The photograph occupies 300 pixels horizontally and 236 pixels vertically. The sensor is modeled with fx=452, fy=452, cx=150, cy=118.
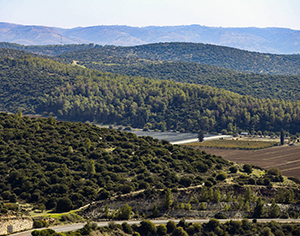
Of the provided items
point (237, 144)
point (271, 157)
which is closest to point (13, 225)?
point (271, 157)

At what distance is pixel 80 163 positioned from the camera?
7825 centimetres

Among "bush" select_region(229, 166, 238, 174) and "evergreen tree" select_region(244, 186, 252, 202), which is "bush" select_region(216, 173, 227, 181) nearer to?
"bush" select_region(229, 166, 238, 174)

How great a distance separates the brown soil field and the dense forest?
2812 centimetres

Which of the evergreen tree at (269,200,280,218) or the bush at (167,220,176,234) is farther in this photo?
the evergreen tree at (269,200,280,218)

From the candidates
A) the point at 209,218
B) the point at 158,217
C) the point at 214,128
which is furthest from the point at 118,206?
the point at 214,128

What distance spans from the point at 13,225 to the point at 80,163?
28212mm

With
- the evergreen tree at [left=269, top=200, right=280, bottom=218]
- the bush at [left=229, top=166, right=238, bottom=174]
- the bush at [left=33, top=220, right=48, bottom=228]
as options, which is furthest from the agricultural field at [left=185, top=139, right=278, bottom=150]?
the bush at [left=33, top=220, right=48, bottom=228]

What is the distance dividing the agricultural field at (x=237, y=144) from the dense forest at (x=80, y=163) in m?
46.9

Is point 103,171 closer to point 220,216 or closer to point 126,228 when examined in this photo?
point 126,228

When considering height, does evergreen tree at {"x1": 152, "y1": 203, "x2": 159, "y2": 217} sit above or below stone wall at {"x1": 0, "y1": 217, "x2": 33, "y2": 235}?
below

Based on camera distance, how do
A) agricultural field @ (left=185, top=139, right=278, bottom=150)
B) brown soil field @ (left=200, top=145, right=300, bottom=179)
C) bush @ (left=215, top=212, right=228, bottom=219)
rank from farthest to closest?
agricultural field @ (left=185, top=139, right=278, bottom=150), brown soil field @ (left=200, top=145, right=300, bottom=179), bush @ (left=215, top=212, right=228, bottom=219)

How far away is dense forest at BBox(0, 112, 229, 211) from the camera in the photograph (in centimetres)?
6544

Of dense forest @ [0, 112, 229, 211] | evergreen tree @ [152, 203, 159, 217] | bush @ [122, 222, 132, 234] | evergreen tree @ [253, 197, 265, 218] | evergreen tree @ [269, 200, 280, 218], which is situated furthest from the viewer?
evergreen tree @ [269, 200, 280, 218]

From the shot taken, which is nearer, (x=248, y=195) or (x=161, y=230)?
(x=161, y=230)
